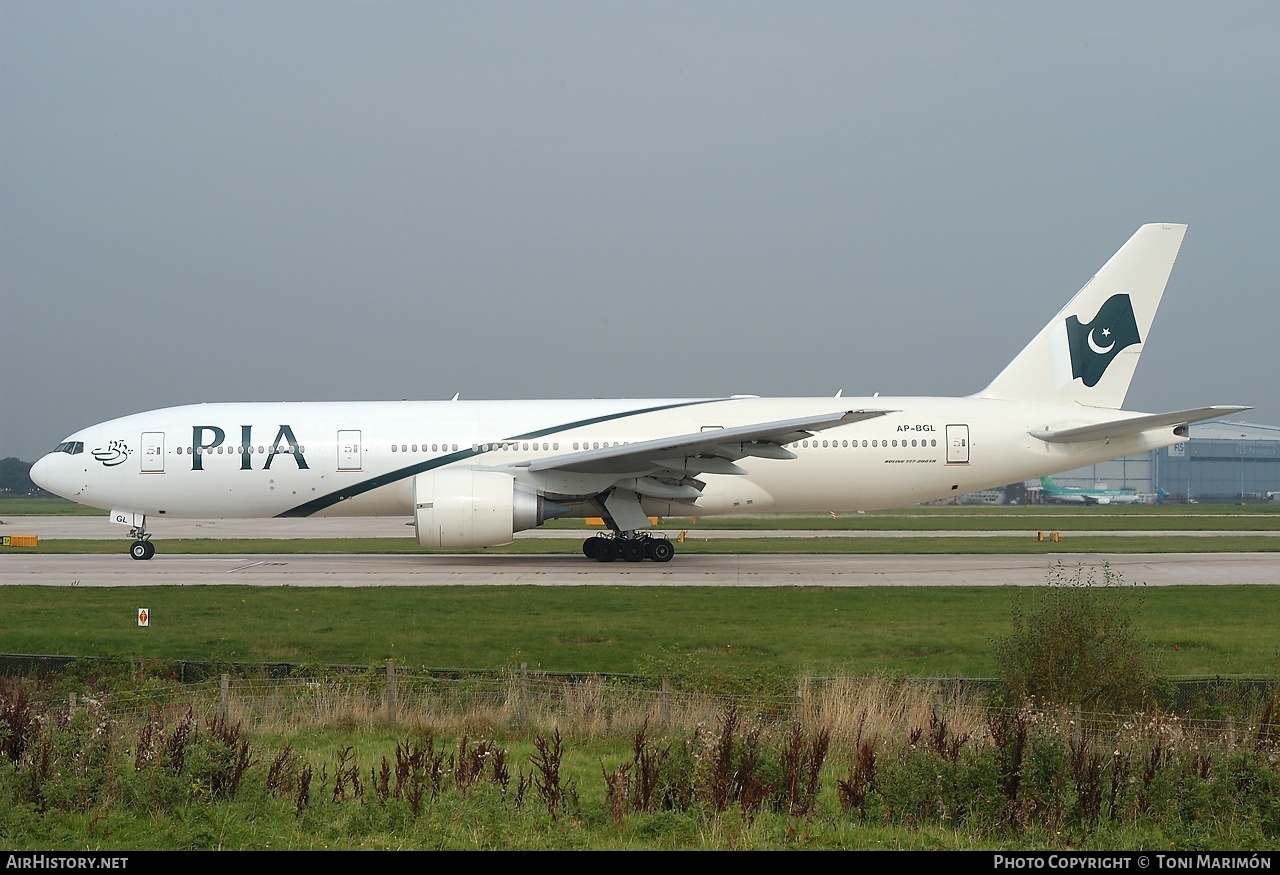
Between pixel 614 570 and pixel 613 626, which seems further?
pixel 614 570

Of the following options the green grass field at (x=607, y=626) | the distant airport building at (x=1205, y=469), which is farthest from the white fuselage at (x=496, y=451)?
Answer: the distant airport building at (x=1205, y=469)

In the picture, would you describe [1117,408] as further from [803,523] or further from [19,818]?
[19,818]

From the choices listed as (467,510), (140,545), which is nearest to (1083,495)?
(467,510)

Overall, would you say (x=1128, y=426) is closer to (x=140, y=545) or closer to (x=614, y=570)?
(x=614, y=570)

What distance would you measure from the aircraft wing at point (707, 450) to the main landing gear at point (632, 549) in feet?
6.59

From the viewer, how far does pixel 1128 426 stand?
25.3m

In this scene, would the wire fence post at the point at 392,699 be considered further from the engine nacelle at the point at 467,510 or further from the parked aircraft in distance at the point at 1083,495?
the parked aircraft in distance at the point at 1083,495

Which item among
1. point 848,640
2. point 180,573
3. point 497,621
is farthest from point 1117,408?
point 180,573

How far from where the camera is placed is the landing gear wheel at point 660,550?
26.0m

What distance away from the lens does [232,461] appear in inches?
1027

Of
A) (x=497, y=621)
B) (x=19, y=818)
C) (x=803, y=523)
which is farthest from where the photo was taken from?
(x=803, y=523)

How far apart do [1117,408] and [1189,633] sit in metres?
13.5

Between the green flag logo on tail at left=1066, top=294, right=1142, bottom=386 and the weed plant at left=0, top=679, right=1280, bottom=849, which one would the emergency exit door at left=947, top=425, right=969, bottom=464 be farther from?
the weed plant at left=0, top=679, right=1280, bottom=849
